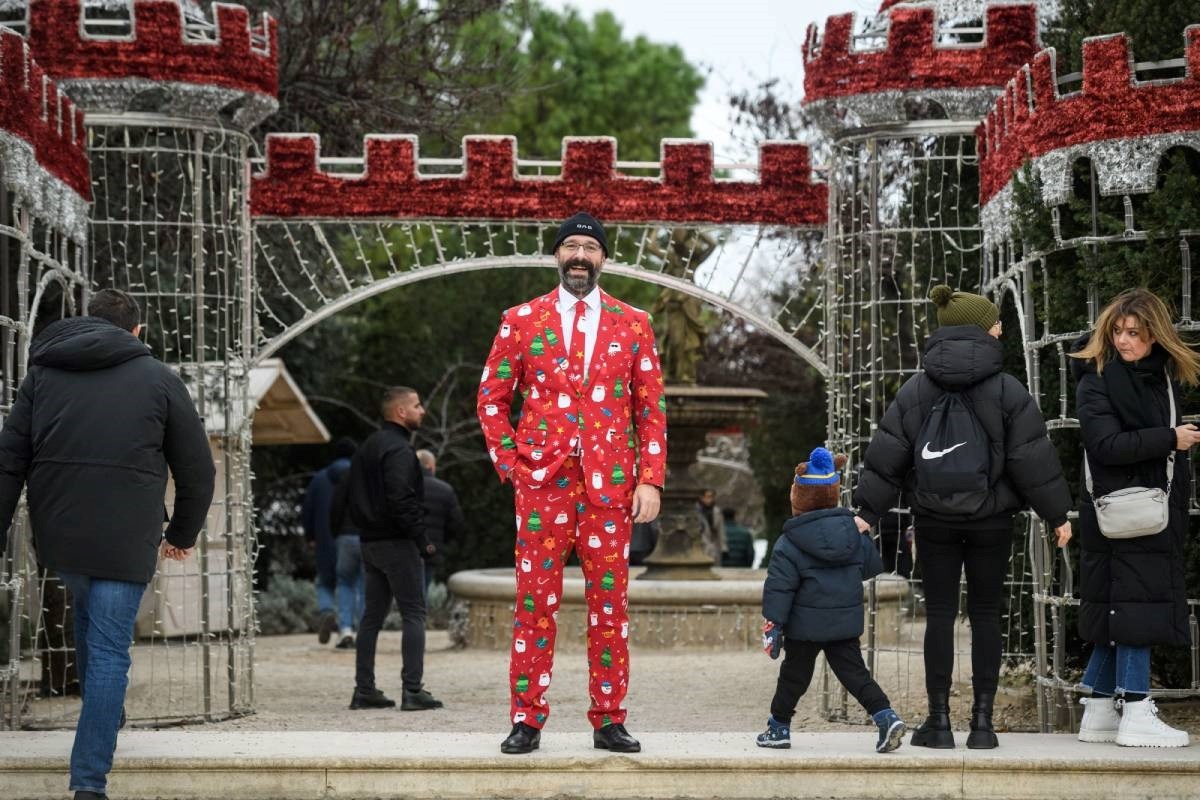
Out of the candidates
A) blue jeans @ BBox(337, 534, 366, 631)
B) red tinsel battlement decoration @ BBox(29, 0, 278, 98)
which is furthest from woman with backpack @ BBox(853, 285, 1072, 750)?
blue jeans @ BBox(337, 534, 366, 631)

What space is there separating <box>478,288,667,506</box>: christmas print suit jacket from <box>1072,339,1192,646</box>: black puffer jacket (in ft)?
5.44

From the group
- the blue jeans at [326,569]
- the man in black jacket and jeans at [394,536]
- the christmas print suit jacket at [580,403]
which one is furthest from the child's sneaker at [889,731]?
the blue jeans at [326,569]

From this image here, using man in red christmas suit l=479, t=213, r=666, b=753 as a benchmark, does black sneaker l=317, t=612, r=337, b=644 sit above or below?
below

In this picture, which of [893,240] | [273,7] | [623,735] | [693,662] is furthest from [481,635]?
[623,735]

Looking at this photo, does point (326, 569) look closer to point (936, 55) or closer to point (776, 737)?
point (936, 55)

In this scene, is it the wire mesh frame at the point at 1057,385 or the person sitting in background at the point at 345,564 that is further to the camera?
the person sitting in background at the point at 345,564

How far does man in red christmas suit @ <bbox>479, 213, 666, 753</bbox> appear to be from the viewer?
6320mm

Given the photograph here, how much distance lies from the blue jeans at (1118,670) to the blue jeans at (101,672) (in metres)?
3.57

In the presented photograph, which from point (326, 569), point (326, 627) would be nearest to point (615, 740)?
point (326, 627)

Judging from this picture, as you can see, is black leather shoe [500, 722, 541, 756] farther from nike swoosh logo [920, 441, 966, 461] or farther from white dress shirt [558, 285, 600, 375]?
nike swoosh logo [920, 441, 966, 461]

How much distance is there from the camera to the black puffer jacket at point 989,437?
647 centimetres

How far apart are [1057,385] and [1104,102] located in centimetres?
157

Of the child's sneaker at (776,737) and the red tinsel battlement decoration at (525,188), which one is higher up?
the red tinsel battlement decoration at (525,188)

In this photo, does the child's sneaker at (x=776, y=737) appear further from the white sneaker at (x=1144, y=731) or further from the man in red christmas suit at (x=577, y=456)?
the white sneaker at (x=1144, y=731)
